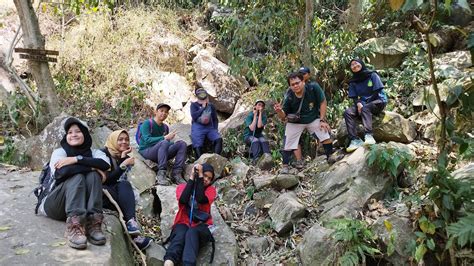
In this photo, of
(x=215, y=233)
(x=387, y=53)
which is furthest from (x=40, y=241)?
(x=387, y=53)

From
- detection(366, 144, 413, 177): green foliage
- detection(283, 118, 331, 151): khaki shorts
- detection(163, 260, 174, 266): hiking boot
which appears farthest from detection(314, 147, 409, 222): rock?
detection(163, 260, 174, 266): hiking boot

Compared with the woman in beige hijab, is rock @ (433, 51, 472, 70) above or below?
above

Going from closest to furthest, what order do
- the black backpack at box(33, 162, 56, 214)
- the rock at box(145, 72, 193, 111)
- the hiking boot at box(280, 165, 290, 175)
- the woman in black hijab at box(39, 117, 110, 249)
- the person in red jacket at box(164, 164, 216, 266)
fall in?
the woman in black hijab at box(39, 117, 110, 249)
the black backpack at box(33, 162, 56, 214)
the person in red jacket at box(164, 164, 216, 266)
the hiking boot at box(280, 165, 290, 175)
the rock at box(145, 72, 193, 111)

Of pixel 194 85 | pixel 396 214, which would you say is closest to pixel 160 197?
pixel 396 214

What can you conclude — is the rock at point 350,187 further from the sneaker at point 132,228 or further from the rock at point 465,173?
the sneaker at point 132,228

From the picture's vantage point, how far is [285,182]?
5.17 metres

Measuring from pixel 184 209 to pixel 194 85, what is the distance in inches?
255

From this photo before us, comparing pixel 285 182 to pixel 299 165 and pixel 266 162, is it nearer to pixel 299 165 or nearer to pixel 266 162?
pixel 299 165

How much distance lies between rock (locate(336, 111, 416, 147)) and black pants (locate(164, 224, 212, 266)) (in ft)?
9.04

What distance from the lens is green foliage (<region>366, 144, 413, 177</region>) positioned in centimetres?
433

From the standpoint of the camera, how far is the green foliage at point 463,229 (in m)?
2.74

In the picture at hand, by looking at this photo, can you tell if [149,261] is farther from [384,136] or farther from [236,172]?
[384,136]

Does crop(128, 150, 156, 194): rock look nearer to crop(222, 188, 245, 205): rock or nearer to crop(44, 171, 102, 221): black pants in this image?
crop(222, 188, 245, 205): rock

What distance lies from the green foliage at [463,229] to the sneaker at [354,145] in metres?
2.37
